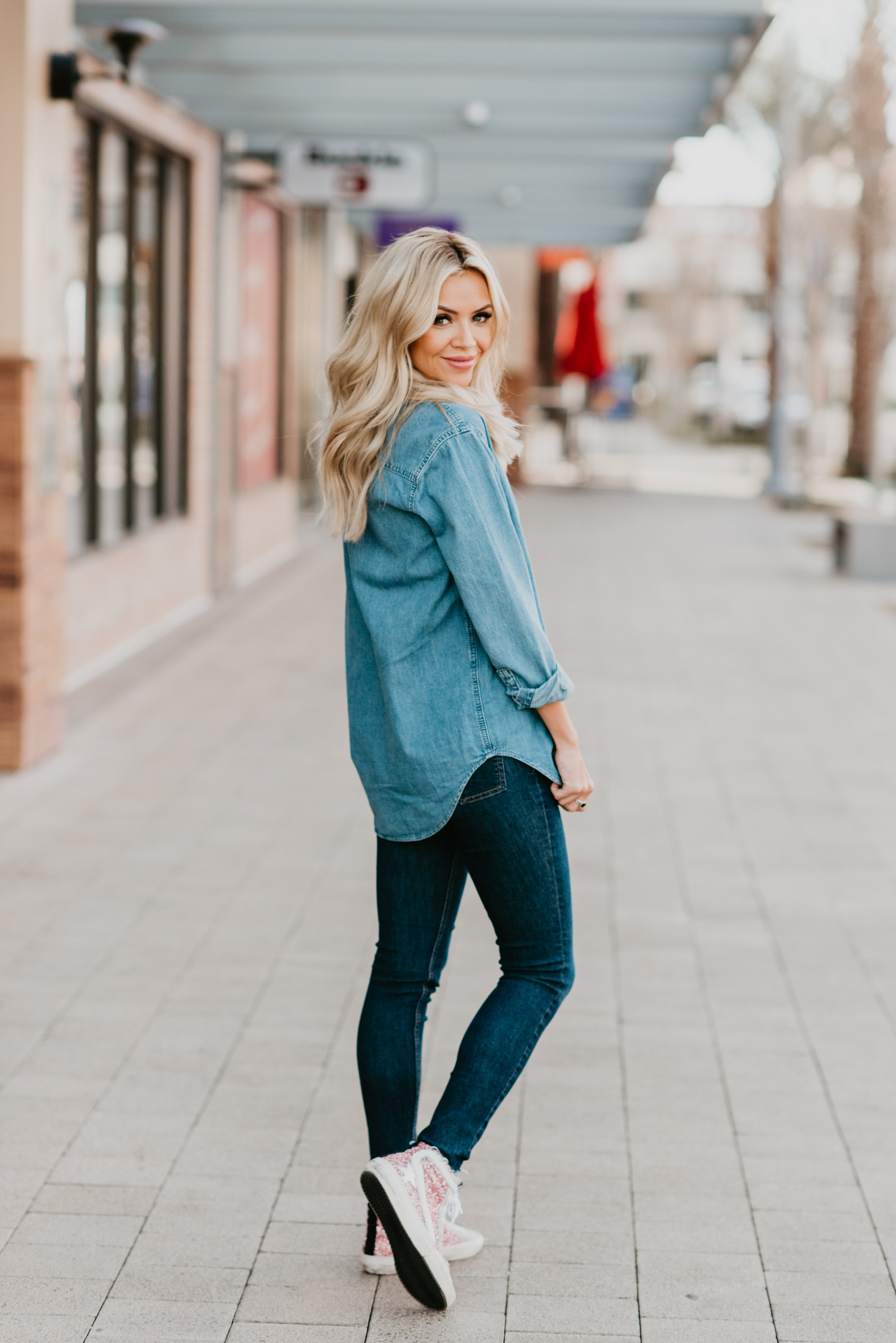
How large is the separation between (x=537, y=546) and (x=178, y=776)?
394 inches

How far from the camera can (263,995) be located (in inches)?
178

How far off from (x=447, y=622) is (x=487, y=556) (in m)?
0.15

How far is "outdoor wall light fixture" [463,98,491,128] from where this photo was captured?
35.6 ft

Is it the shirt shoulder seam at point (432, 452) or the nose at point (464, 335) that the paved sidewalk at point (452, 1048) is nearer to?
the shirt shoulder seam at point (432, 452)

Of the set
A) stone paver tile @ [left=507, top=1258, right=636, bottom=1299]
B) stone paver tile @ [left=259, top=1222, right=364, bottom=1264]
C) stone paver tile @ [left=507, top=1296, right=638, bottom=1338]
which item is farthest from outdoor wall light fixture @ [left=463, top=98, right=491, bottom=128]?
stone paver tile @ [left=507, top=1296, right=638, bottom=1338]

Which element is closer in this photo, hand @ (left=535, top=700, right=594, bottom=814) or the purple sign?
hand @ (left=535, top=700, right=594, bottom=814)

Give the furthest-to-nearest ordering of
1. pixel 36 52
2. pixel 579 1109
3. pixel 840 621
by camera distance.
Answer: pixel 840 621 < pixel 36 52 < pixel 579 1109

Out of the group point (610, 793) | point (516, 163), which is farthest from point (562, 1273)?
point (516, 163)

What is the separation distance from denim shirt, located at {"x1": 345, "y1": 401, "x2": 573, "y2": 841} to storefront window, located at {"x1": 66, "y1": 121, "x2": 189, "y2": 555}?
5910mm

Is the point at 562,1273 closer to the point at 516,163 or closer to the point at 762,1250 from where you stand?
the point at 762,1250

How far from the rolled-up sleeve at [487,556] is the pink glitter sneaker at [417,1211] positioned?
0.79 m

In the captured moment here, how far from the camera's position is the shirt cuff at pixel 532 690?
2754 millimetres

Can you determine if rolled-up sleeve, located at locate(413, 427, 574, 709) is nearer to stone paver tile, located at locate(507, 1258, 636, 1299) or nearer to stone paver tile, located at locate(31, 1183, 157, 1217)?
stone paver tile, located at locate(507, 1258, 636, 1299)

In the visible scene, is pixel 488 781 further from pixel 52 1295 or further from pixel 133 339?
pixel 133 339
